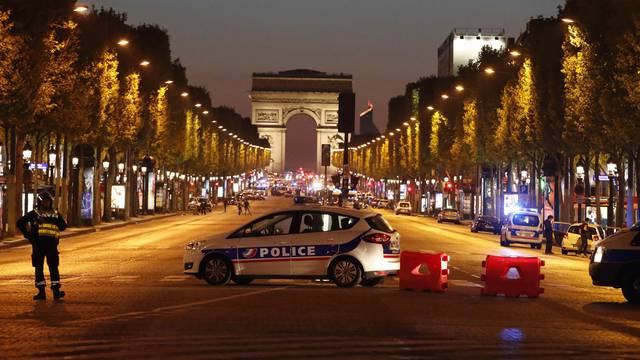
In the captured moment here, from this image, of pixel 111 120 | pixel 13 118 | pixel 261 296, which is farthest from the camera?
pixel 111 120

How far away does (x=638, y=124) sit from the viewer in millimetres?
50938

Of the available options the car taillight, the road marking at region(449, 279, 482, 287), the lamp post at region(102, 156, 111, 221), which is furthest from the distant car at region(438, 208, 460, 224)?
the car taillight

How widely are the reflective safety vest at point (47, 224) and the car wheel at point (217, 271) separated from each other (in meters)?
4.76

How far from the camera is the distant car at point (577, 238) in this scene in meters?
49.6

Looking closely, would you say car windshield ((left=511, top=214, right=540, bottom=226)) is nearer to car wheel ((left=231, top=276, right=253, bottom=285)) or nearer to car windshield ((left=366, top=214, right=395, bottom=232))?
car windshield ((left=366, top=214, right=395, bottom=232))

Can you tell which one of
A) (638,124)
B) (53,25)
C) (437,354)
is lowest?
(437,354)

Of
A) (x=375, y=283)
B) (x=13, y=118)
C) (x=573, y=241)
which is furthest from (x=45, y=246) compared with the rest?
(x=573, y=241)

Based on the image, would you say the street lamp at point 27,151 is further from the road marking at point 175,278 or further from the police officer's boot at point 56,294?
the police officer's boot at point 56,294

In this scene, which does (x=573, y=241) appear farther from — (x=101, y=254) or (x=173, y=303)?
(x=173, y=303)

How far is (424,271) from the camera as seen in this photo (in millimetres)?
26156

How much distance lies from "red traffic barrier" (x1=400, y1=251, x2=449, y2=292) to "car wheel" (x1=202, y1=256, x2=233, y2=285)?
3612 mm

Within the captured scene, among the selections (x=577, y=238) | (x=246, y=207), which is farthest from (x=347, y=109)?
(x=246, y=207)

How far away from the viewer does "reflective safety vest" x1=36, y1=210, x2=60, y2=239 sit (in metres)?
22.2

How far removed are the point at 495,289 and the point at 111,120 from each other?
49.9m
